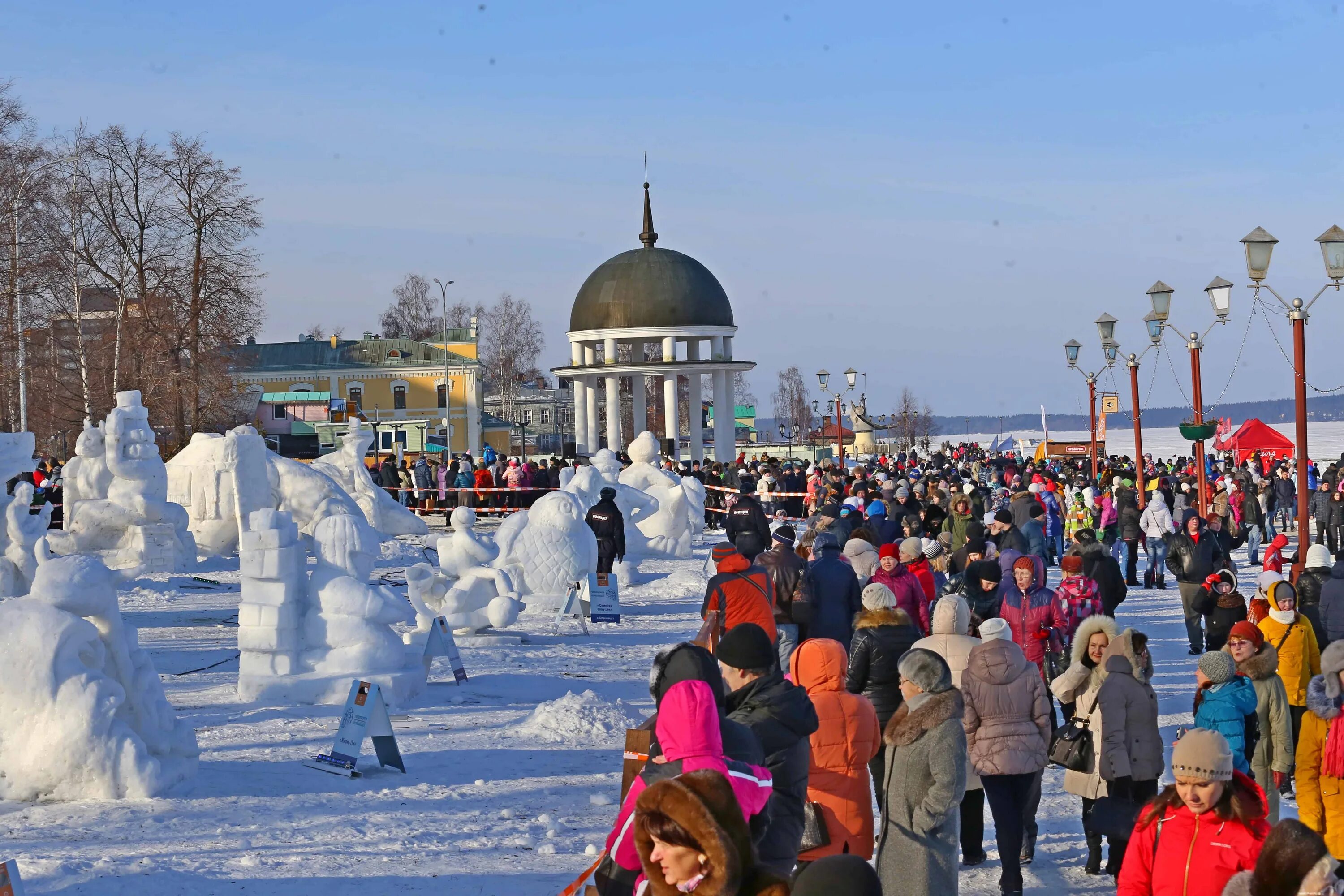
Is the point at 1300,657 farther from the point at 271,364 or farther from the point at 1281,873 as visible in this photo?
the point at 271,364

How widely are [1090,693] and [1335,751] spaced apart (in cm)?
116

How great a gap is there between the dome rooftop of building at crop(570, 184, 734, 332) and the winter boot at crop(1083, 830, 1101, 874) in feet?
141

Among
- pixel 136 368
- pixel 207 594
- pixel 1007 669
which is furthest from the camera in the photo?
pixel 136 368

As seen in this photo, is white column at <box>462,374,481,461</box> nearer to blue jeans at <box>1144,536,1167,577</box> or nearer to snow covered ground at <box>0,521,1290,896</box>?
blue jeans at <box>1144,536,1167,577</box>

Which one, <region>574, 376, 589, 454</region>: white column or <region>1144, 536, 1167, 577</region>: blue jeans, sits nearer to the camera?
<region>1144, 536, 1167, 577</region>: blue jeans

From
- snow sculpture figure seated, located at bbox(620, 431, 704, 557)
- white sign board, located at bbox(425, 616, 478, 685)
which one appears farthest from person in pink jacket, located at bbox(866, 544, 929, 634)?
snow sculpture figure seated, located at bbox(620, 431, 704, 557)

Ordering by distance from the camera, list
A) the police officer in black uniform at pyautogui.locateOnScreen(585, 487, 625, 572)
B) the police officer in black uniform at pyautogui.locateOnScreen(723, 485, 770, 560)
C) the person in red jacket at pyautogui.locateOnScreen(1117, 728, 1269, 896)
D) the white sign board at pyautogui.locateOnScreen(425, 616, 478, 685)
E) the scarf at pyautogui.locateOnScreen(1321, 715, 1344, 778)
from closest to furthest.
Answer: the person in red jacket at pyautogui.locateOnScreen(1117, 728, 1269, 896) < the scarf at pyautogui.locateOnScreen(1321, 715, 1344, 778) < the white sign board at pyautogui.locateOnScreen(425, 616, 478, 685) < the police officer in black uniform at pyautogui.locateOnScreen(723, 485, 770, 560) < the police officer in black uniform at pyautogui.locateOnScreen(585, 487, 625, 572)

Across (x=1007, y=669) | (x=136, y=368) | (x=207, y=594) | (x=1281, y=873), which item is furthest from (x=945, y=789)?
(x=136, y=368)

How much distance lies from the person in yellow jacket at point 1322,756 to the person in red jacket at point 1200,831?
2315 mm

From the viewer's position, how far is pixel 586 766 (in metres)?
9.27

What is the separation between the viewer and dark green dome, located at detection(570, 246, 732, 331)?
50.2m

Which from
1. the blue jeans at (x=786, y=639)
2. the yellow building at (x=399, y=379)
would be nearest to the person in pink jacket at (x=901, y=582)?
the blue jeans at (x=786, y=639)

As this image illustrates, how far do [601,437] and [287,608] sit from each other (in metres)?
62.7

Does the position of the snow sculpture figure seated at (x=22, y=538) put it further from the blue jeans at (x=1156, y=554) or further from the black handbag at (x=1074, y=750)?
the blue jeans at (x=1156, y=554)
